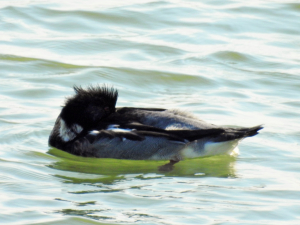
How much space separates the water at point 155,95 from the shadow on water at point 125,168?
0.6 inches

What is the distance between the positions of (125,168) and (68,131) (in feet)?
3.61

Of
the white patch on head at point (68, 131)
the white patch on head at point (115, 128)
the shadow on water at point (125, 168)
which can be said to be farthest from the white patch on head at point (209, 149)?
the white patch on head at point (68, 131)

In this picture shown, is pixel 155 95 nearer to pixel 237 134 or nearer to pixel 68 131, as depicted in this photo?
pixel 68 131

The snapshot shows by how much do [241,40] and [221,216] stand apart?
27.7 feet

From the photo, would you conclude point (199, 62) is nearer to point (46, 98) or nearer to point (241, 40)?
point (241, 40)

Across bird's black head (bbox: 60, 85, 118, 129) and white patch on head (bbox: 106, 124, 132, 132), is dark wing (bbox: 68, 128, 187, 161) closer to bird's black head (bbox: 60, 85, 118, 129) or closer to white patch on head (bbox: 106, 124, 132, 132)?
white patch on head (bbox: 106, 124, 132, 132)

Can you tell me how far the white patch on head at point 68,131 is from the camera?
8.97m

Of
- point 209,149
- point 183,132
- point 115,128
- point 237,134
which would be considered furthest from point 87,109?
point 237,134

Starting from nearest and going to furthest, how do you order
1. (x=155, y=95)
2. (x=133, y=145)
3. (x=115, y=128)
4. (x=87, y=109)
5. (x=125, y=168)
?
(x=125, y=168) < (x=133, y=145) < (x=115, y=128) < (x=87, y=109) < (x=155, y=95)

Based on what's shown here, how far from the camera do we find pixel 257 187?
300 inches

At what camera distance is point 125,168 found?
834 centimetres

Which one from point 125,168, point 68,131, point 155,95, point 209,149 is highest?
point 155,95

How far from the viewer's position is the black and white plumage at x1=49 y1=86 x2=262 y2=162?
8.38 meters

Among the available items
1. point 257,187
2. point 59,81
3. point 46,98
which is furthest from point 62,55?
point 257,187
